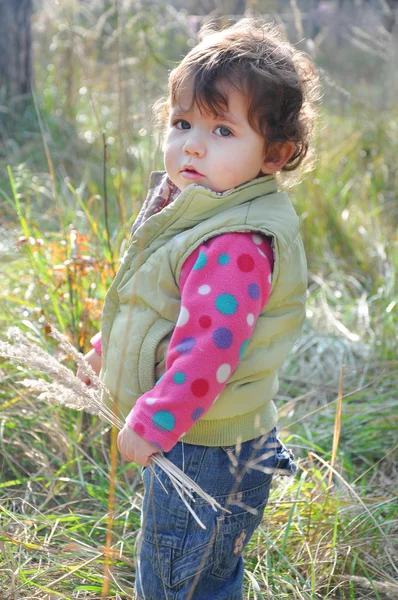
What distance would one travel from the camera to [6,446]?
231 cm

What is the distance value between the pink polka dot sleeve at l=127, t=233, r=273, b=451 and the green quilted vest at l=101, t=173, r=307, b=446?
0.19 ft

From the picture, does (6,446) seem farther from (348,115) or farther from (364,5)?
(364,5)

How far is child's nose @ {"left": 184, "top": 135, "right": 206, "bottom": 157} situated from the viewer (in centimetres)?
150

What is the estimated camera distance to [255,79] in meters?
1.49

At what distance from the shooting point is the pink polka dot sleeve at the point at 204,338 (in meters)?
1.36

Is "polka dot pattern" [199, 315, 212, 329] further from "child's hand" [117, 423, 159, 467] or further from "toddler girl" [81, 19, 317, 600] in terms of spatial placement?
"child's hand" [117, 423, 159, 467]

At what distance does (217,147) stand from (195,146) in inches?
1.7

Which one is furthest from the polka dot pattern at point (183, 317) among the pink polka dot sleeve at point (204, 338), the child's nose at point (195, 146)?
the child's nose at point (195, 146)

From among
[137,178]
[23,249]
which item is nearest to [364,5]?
[137,178]

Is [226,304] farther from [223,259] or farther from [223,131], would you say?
[223,131]

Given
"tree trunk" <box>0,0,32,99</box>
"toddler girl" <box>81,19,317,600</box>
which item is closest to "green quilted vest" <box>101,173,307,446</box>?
"toddler girl" <box>81,19,317,600</box>

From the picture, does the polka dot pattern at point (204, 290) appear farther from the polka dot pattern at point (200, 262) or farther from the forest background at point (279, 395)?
the forest background at point (279, 395)

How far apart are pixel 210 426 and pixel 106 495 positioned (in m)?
0.81

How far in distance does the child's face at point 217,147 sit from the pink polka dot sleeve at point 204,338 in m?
0.17
